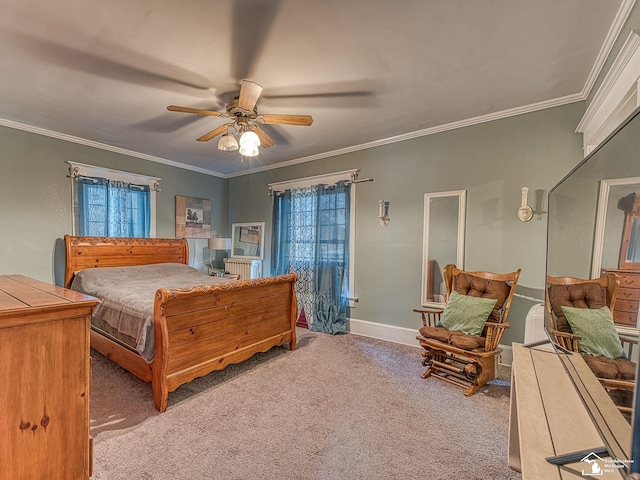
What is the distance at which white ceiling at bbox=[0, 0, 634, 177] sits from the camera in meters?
1.62

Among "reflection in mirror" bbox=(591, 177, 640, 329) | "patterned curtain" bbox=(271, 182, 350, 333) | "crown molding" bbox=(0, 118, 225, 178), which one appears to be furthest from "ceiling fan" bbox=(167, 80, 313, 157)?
"crown molding" bbox=(0, 118, 225, 178)

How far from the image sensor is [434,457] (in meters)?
1.66

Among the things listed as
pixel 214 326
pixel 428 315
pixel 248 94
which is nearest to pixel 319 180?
pixel 248 94

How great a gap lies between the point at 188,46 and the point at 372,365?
3.08m

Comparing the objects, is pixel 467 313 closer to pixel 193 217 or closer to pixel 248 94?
pixel 248 94

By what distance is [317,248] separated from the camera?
4184 mm

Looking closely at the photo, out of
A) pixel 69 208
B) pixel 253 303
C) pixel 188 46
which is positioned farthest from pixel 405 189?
pixel 69 208

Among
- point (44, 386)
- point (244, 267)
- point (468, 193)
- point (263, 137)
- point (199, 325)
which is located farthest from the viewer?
point (244, 267)

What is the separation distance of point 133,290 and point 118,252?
4.42ft

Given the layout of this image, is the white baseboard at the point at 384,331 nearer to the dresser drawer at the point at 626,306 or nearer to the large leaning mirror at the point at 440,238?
the large leaning mirror at the point at 440,238

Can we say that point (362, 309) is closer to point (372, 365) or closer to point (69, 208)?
point (372, 365)

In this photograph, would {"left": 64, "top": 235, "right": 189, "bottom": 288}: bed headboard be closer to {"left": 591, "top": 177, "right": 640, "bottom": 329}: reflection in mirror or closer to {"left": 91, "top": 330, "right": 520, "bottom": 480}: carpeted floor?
{"left": 91, "top": 330, "right": 520, "bottom": 480}: carpeted floor

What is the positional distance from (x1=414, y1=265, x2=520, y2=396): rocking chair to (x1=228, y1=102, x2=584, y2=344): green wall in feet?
1.06

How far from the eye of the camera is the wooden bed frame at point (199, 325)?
2.09m
